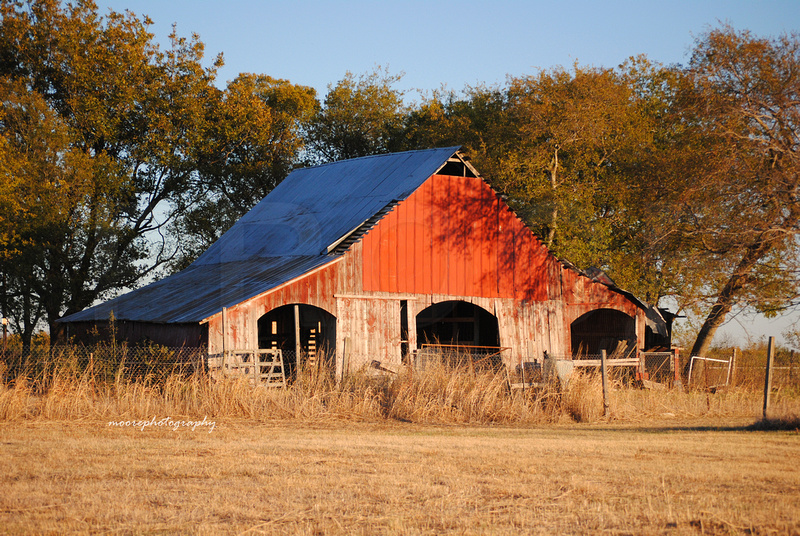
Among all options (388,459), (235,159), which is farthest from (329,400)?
(235,159)

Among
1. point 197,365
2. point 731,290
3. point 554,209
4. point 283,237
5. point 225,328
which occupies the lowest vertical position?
point 197,365

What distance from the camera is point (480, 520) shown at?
27.3 feet

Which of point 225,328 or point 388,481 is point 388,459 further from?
point 225,328

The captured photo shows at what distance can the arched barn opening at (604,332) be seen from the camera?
28422 mm

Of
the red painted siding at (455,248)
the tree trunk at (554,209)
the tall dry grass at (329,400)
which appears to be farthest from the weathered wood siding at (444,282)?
the tree trunk at (554,209)

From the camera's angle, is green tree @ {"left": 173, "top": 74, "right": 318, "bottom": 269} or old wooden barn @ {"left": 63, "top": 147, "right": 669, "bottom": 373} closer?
old wooden barn @ {"left": 63, "top": 147, "right": 669, "bottom": 373}

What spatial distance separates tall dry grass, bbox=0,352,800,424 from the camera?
1602 centimetres

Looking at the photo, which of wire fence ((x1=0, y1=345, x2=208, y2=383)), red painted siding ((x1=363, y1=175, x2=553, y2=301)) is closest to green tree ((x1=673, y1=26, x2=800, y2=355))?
red painted siding ((x1=363, y1=175, x2=553, y2=301))

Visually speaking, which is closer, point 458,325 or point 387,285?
point 387,285

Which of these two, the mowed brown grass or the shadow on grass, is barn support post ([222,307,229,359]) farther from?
the shadow on grass

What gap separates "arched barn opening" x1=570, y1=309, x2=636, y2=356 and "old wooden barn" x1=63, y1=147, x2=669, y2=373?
0.06 m

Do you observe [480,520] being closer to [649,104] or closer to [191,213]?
[191,213]

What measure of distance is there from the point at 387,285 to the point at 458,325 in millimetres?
6467

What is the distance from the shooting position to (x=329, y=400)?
17.7m
